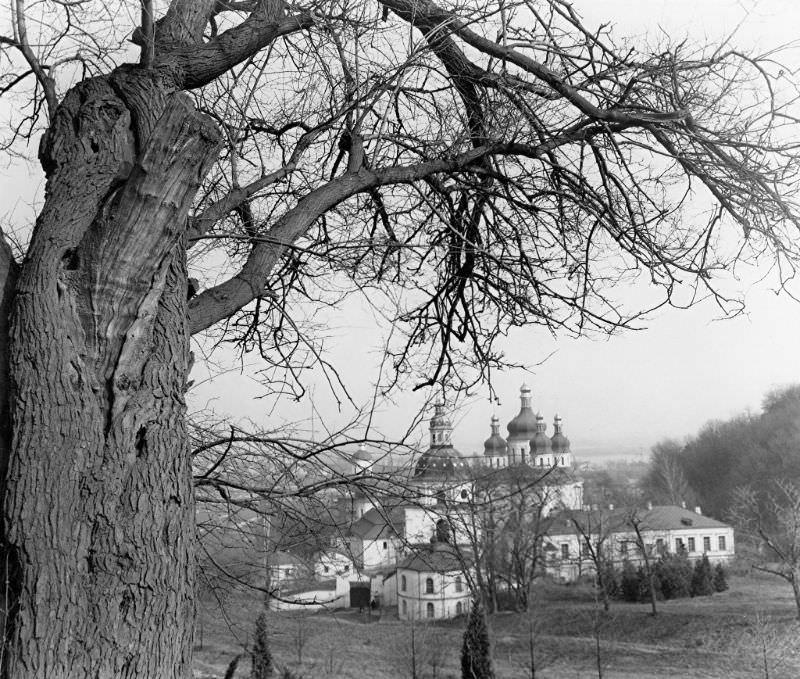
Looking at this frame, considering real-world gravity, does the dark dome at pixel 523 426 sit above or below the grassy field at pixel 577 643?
above

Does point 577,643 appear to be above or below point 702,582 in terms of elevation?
below

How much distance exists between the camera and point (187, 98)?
7.31 ft

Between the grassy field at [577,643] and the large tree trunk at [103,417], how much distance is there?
1733 centimetres

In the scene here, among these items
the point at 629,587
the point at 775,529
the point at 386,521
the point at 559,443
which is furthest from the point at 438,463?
the point at 559,443

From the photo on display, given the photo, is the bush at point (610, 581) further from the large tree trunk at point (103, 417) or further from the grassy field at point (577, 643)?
the large tree trunk at point (103, 417)

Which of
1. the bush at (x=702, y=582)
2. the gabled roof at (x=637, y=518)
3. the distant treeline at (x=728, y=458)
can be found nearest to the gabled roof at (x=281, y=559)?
the gabled roof at (x=637, y=518)

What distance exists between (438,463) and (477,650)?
657 inches

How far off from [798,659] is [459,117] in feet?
73.6

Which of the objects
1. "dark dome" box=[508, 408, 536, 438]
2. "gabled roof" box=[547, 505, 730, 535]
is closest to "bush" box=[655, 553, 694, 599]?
"gabled roof" box=[547, 505, 730, 535]

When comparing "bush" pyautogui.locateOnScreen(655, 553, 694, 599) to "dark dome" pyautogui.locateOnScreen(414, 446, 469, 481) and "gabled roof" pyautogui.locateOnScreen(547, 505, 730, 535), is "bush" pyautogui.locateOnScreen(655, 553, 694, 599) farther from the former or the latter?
"dark dome" pyautogui.locateOnScreen(414, 446, 469, 481)

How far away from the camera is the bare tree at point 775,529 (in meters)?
23.8

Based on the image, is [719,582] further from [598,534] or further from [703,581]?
[598,534]

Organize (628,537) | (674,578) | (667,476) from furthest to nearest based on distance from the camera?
(667,476) < (628,537) < (674,578)

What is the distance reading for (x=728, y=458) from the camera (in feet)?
205
